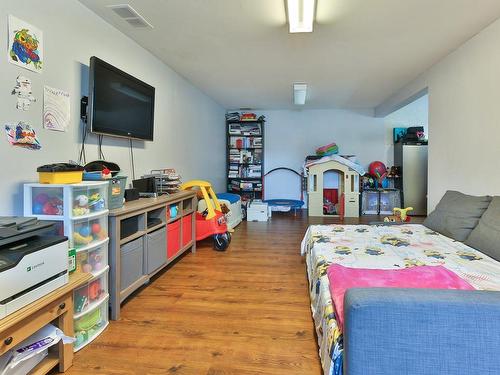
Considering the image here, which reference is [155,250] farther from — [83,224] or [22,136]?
[22,136]

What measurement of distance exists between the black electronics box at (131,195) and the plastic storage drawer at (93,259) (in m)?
0.75

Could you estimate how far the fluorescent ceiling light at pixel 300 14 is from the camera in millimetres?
2287

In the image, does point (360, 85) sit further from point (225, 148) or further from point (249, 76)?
point (225, 148)

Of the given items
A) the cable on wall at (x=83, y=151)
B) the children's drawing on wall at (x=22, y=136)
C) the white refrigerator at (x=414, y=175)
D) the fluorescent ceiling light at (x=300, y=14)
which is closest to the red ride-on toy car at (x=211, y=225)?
the cable on wall at (x=83, y=151)

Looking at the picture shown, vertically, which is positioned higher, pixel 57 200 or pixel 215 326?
pixel 57 200

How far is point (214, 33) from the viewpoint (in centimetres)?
296

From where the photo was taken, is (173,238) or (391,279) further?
(173,238)

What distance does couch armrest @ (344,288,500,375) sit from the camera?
1016 mm

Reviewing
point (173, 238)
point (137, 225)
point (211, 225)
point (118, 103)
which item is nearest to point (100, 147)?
point (118, 103)

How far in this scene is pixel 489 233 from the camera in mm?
2340

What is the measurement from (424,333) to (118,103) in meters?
2.68

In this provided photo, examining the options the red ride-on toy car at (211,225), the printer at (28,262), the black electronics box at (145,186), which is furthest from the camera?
the red ride-on toy car at (211,225)

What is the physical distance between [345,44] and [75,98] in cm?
261

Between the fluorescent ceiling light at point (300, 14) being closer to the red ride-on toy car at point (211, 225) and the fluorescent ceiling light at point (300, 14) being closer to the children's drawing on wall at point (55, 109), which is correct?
the children's drawing on wall at point (55, 109)
